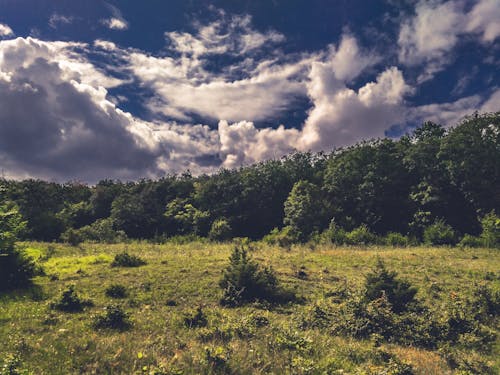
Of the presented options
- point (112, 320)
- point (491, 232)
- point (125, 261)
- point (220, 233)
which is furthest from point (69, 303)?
point (491, 232)

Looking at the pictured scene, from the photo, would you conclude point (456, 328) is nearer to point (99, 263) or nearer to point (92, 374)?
point (92, 374)

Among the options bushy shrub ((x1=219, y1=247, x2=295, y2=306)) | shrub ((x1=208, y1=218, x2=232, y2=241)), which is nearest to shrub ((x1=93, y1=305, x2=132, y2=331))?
bushy shrub ((x1=219, y1=247, x2=295, y2=306))

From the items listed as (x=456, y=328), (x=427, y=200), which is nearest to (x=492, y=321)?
(x=456, y=328)

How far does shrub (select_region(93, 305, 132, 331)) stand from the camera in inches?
463

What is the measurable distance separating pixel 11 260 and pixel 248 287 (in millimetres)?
12219

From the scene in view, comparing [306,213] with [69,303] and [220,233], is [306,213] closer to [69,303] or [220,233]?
[220,233]

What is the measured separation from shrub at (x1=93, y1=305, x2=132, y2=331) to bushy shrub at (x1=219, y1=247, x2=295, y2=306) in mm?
4859

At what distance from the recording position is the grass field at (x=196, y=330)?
28.5ft

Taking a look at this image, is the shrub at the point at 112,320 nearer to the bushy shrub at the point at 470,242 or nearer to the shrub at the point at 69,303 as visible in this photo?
the shrub at the point at 69,303

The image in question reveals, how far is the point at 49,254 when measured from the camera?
89.4ft

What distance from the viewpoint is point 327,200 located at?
55.0 m

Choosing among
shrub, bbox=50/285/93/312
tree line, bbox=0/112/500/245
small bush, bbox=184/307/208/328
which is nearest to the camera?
small bush, bbox=184/307/208/328

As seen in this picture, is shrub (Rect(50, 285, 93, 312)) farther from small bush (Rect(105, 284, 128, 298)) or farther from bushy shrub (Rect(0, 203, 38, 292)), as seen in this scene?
bushy shrub (Rect(0, 203, 38, 292))

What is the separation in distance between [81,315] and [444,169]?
163 ft
